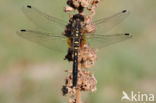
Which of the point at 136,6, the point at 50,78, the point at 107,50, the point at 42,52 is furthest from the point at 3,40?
the point at 136,6

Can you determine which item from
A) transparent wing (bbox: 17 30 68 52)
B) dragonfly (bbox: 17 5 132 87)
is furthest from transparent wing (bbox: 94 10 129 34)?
transparent wing (bbox: 17 30 68 52)

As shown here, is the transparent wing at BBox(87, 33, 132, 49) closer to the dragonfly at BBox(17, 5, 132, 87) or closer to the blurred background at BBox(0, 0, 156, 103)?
the dragonfly at BBox(17, 5, 132, 87)

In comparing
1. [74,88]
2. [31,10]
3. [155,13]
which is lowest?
[74,88]

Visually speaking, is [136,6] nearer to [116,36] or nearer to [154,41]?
[154,41]

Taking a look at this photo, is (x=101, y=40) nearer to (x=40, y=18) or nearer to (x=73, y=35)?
(x=73, y=35)

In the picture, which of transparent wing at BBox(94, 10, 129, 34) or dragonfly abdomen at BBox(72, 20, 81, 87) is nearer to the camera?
dragonfly abdomen at BBox(72, 20, 81, 87)

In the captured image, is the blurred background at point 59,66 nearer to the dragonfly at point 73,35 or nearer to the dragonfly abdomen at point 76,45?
the dragonfly at point 73,35

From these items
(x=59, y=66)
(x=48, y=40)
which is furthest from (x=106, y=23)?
(x=59, y=66)
